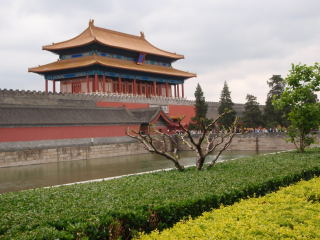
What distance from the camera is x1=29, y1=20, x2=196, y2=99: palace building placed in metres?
42.9

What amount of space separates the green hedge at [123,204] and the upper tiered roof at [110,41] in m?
35.1

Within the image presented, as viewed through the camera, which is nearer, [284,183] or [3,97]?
[284,183]

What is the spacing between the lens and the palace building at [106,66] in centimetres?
4288

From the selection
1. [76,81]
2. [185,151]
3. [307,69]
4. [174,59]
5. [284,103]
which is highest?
[174,59]

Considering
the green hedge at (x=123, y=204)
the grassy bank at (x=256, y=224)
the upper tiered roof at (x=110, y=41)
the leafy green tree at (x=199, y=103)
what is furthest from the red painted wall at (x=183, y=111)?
the grassy bank at (x=256, y=224)

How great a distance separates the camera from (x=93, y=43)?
43.0 metres

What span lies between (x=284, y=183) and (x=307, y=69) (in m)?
10.6

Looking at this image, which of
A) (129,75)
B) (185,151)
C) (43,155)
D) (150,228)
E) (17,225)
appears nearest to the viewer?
(17,225)

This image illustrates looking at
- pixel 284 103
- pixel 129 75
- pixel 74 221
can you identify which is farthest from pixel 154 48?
pixel 74 221

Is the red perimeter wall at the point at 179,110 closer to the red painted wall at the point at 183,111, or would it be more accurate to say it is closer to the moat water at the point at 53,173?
the red painted wall at the point at 183,111

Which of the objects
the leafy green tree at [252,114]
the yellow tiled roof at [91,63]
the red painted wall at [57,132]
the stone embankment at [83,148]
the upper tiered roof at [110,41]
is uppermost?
the upper tiered roof at [110,41]

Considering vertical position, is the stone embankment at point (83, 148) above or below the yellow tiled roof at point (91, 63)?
below

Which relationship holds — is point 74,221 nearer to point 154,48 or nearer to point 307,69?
point 307,69

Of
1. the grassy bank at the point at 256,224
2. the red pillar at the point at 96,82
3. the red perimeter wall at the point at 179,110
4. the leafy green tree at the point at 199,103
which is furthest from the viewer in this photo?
the leafy green tree at the point at 199,103
